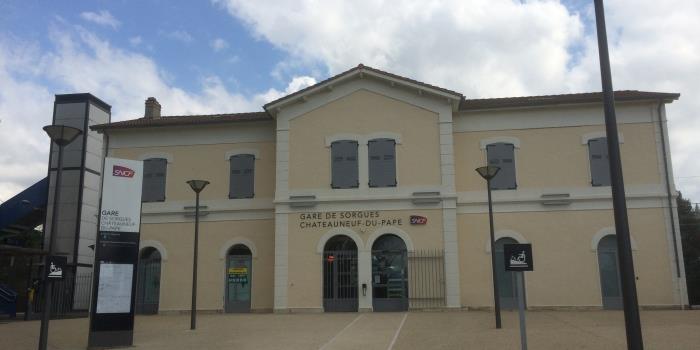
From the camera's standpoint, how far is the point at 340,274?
20.8 metres

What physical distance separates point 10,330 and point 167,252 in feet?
21.3

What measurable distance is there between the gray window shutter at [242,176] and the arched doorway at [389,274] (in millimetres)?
5426

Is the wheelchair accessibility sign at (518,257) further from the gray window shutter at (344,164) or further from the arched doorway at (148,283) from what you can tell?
the arched doorway at (148,283)

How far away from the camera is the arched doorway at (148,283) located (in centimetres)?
2250

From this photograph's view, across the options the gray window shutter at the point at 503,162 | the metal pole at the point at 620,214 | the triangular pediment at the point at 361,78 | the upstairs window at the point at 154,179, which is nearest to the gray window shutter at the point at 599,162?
the gray window shutter at the point at 503,162

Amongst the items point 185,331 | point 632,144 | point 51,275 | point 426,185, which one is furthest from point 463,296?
point 51,275

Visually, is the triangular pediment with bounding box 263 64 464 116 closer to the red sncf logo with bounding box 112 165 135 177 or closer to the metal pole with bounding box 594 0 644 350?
the red sncf logo with bounding box 112 165 135 177

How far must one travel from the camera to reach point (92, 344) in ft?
41.4

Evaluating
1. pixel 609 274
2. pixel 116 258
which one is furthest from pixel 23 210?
pixel 609 274

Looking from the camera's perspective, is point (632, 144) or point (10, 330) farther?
point (632, 144)

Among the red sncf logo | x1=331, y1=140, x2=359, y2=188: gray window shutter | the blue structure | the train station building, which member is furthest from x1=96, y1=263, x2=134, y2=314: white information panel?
the blue structure

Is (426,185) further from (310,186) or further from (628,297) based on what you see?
(628,297)

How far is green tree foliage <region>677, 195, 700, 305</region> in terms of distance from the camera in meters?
34.8

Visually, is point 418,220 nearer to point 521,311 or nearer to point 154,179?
point 154,179
